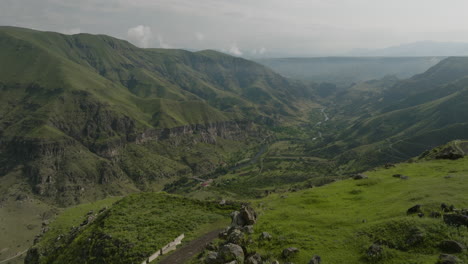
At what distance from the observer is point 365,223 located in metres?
38.6

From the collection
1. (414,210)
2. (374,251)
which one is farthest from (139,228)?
(414,210)

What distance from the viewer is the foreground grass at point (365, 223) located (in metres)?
30.5

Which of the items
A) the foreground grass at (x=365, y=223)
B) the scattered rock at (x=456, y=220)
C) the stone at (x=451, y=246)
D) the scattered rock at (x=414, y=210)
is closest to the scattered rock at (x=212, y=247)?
the foreground grass at (x=365, y=223)

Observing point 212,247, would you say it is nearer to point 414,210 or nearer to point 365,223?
point 365,223

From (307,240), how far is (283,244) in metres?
3.41

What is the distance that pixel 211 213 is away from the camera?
6044 cm

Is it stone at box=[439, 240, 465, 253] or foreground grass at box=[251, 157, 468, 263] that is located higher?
stone at box=[439, 240, 465, 253]

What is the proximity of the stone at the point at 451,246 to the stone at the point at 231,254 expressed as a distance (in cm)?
2208

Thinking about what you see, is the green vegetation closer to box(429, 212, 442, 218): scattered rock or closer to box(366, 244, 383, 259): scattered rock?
box(366, 244, 383, 259): scattered rock

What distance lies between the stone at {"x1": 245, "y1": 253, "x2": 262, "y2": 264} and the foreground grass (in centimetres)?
243

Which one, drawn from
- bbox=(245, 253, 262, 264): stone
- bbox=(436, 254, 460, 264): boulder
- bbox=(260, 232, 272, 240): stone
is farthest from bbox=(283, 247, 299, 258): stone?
bbox=(436, 254, 460, 264): boulder

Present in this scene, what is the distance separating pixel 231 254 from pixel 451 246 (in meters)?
24.0

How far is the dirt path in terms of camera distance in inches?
1672

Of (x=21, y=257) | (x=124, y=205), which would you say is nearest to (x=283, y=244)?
(x=124, y=205)
